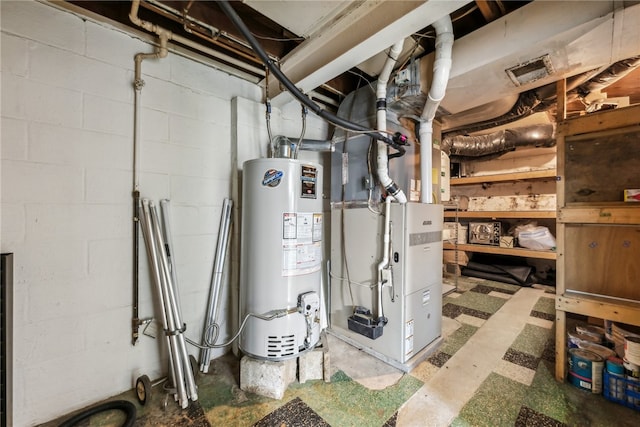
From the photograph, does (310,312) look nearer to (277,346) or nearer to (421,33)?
(277,346)

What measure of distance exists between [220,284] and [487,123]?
307 centimetres

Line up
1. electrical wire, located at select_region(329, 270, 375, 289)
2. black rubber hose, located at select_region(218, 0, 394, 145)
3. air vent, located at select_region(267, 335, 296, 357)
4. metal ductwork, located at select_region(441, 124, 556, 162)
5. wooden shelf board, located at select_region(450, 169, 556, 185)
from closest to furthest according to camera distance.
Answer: black rubber hose, located at select_region(218, 0, 394, 145) < air vent, located at select_region(267, 335, 296, 357) < electrical wire, located at select_region(329, 270, 375, 289) < metal ductwork, located at select_region(441, 124, 556, 162) < wooden shelf board, located at select_region(450, 169, 556, 185)

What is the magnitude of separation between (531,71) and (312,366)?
2.26m

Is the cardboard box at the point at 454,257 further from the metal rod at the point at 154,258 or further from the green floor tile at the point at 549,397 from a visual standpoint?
the metal rod at the point at 154,258

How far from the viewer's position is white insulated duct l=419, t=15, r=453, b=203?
1426mm

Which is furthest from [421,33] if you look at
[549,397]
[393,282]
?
[549,397]

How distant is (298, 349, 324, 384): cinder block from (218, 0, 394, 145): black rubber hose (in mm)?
1490

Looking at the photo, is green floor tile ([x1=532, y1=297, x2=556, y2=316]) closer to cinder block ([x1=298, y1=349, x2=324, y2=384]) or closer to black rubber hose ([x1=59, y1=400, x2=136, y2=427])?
cinder block ([x1=298, y1=349, x2=324, y2=384])

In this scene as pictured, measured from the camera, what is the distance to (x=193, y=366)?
1.61 meters

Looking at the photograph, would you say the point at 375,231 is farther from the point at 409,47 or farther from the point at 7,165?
the point at 7,165

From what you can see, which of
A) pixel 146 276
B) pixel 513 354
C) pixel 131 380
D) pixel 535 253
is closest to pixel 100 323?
pixel 146 276

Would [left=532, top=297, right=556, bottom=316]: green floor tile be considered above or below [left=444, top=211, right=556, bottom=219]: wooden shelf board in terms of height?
below

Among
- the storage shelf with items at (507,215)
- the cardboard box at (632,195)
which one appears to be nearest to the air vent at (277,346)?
the cardboard box at (632,195)

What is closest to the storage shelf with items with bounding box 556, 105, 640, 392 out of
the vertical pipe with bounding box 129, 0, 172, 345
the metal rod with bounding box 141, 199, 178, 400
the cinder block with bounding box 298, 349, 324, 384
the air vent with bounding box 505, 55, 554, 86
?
the air vent with bounding box 505, 55, 554, 86
